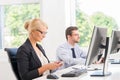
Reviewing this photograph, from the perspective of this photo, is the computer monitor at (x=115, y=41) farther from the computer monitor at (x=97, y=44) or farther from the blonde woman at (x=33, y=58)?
the blonde woman at (x=33, y=58)

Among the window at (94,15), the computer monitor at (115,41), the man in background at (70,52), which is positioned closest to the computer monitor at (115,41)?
the computer monitor at (115,41)

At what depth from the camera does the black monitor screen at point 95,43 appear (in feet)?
7.36

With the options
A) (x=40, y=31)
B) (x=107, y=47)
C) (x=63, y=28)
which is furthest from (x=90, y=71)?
(x=63, y=28)

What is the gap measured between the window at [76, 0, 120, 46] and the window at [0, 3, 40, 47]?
842 millimetres

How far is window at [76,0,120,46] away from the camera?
181 inches

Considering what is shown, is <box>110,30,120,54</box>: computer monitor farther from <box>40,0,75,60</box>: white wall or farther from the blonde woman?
<box>40,0,75,60</box>: white wall

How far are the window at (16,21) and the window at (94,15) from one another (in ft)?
2.76

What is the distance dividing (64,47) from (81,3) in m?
1.48

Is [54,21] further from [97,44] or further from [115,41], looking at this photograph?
[97,44]

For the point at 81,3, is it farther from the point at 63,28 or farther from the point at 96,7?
the point at 63,28

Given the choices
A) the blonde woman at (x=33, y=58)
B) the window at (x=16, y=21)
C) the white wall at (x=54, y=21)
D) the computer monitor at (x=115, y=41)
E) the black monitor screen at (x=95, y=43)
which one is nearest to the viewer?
the black monitor screen at (x=95, y=43)

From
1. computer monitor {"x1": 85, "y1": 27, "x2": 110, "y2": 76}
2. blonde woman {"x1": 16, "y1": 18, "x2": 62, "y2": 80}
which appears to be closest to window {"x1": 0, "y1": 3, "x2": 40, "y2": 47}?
blonde woman {"x1": 16, "y1": 18, "x2": 62, "y2": 80}

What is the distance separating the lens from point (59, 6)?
4.48m

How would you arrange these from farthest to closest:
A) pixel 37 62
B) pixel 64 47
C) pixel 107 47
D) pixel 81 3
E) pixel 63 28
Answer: pixel 81 3, pixel 63 28, pixel 64 47, pixel 37 62, pixel 107 47
